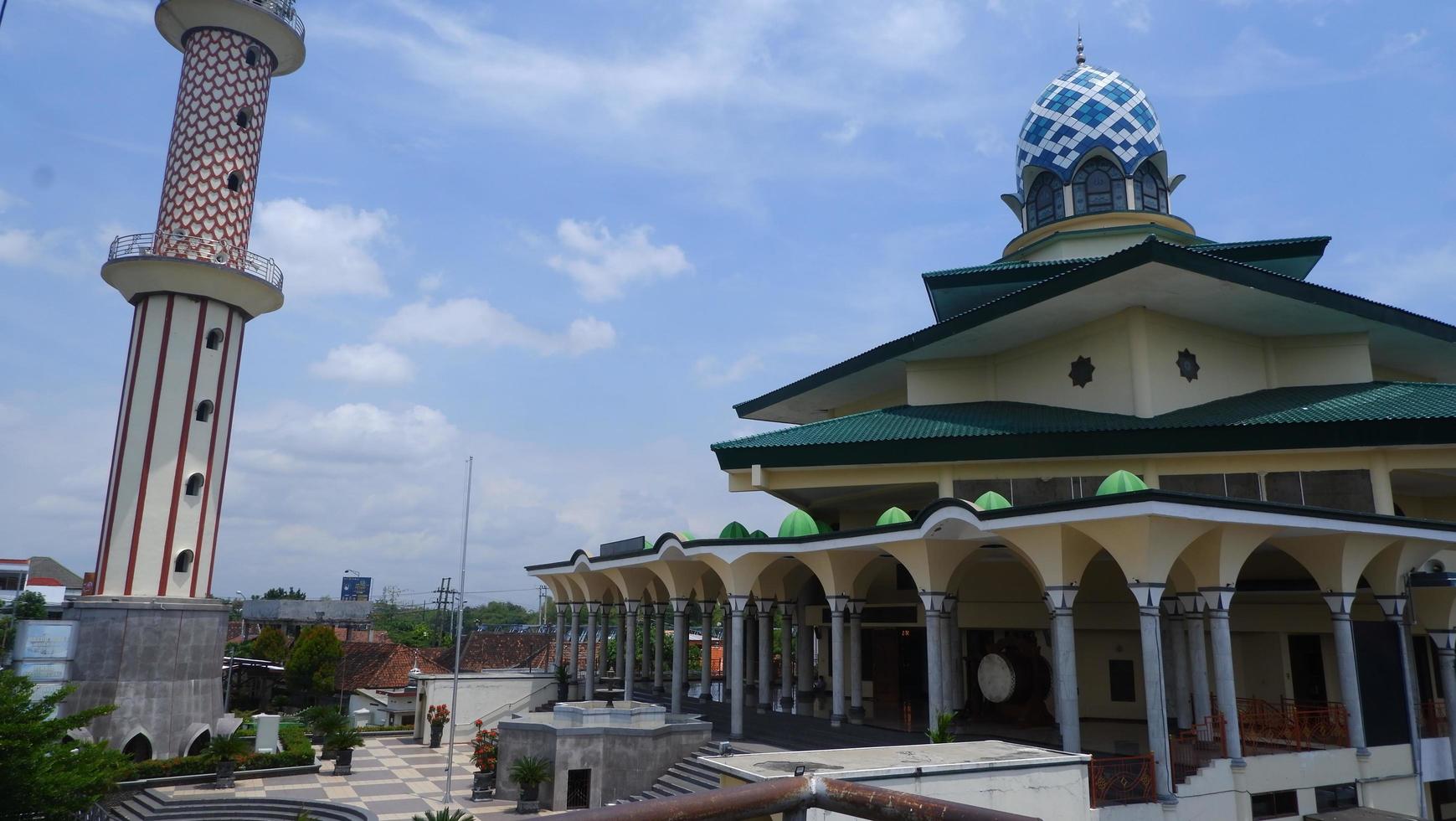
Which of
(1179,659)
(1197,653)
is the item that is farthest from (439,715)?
(1197,653)

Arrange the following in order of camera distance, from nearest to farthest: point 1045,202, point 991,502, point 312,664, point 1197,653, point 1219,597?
1. point 1219,597
2. point 1197,653
3. point 991,502
4. point 1045,202
5. point 312,664

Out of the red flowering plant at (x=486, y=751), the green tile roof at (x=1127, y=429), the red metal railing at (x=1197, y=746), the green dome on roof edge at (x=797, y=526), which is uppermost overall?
the green tile roof at (x=1127, y=429)

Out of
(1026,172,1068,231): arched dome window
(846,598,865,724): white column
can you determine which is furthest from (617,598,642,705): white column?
A: (1026,172,1068,231): arched dome window

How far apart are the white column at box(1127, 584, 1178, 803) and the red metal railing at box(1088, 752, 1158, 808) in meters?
0.14

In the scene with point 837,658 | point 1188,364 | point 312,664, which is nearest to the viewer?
point 837,658

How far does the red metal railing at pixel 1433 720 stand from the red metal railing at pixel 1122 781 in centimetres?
895

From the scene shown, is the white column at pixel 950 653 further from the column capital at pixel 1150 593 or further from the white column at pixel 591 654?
the white column at pixel 591 654

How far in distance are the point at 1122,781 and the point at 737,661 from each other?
978 centimetres

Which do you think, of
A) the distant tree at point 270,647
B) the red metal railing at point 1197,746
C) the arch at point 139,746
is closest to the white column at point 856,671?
the red metal railing at point 1197,746

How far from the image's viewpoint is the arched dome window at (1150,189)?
1171 inches

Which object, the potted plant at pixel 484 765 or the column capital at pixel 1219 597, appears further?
the potted plant at pixel 484 765

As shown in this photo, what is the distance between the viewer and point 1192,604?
1822 centimetres

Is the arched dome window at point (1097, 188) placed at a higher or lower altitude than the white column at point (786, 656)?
higher

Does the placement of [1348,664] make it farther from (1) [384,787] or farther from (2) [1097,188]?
(1) [384,787]
